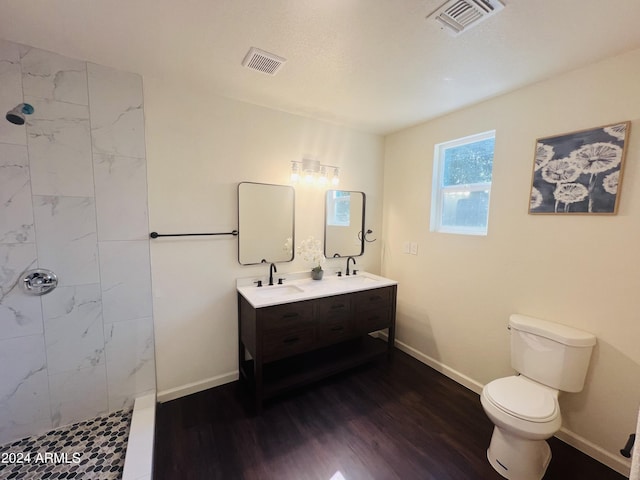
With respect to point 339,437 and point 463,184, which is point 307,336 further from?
point 463,184

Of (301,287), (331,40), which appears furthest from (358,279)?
(331,40)

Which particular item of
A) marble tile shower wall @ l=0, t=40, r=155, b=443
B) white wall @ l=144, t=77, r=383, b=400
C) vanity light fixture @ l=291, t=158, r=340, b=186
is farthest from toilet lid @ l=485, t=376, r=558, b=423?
marble tile shower wall @ l=0, t=40, r=155, b=443

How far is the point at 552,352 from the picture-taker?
1.64 metres

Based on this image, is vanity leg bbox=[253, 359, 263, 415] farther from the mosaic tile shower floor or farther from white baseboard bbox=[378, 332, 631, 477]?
white baseboard bbox=[378, 332, 631, 477]

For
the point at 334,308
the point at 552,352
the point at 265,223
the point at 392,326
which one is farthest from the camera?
the point at 392,326

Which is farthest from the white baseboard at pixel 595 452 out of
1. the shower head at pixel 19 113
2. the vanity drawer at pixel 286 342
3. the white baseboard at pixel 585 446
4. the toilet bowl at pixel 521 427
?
the shower head at pixel 19 113

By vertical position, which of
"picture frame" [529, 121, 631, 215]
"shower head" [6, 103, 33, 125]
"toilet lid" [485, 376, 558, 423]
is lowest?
"toilet lid" [485, 376, 558, 423]

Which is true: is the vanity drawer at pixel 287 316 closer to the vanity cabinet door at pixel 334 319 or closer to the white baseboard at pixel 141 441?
the vanity cabinet door at pixel 334 319

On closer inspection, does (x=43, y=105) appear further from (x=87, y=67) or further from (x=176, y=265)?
(x=176, y=265)

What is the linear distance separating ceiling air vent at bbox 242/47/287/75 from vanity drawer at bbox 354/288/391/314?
1.81m

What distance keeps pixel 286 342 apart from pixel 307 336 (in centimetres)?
18

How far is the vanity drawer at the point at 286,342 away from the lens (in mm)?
1900

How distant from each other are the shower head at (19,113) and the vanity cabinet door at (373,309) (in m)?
2.45

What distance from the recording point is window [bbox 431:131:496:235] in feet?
7.25
